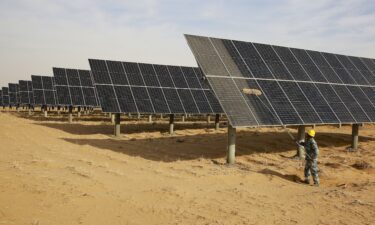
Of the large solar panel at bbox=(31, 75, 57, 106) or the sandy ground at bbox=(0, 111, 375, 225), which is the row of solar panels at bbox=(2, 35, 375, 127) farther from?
the large solar panel at bbox=(31, 75, 57, 106)

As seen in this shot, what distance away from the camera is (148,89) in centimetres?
1983

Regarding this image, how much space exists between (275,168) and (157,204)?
5.37m

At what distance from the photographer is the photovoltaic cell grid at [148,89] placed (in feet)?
59.8

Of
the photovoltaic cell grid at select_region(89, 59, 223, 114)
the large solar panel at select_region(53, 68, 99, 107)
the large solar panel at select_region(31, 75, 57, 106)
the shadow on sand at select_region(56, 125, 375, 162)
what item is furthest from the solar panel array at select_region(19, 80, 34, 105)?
the shadow on sand at select_region(56, 125, 375, 162)

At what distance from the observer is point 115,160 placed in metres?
11.7

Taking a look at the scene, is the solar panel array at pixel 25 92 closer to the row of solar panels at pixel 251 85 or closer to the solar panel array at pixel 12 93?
the solar panel array at pixel 12 93

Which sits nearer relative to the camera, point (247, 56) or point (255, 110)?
point (255, 110)

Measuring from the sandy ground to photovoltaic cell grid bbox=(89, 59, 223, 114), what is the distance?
3.53 m

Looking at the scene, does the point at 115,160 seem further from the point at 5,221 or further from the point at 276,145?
the point at 276,145

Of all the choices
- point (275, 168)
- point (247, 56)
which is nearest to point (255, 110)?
point (275, 168)

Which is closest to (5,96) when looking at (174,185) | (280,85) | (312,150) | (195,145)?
(195,145)

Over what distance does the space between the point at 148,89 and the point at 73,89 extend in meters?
11.3

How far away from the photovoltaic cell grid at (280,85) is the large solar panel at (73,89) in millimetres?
17117

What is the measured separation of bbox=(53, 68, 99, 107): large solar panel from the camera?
27.7 metres
